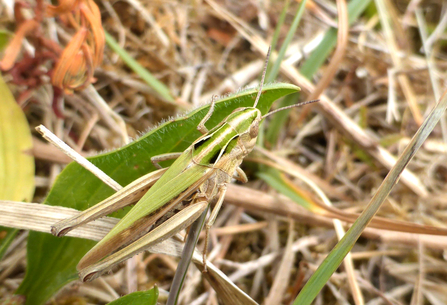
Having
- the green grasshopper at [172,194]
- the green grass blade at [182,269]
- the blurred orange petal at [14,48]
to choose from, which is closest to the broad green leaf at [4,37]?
the blurred orange petal at [14,48]

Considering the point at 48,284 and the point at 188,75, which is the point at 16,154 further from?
the point at 188,75

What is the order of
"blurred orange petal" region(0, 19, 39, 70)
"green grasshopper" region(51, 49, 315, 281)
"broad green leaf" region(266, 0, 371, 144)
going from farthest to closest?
1. "broad green leaf" region(266, 0, 371, 144)
2. "blurred orange petal" region(0, 19, 39, 70)
3. "green grasshopper" region(51, 49, 315, 281)

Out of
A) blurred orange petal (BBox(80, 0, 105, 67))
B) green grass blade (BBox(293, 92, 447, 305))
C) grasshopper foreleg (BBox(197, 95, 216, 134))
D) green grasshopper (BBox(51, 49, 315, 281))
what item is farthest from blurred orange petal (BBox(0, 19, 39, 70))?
green grass blade (BBox(293, 92, 447, 305))

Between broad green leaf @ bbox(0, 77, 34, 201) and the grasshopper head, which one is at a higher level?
the grasshopper head

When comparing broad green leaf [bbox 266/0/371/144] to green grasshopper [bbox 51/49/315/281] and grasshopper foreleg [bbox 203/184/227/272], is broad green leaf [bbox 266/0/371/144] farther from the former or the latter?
grasshopper foreleg [bbox 203/184/227/272]

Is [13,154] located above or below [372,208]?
below

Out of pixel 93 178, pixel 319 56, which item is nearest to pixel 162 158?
pixel 93 178

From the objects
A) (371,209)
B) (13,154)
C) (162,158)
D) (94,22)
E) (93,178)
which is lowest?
(13,154)

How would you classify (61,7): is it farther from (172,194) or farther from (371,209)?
(371,209)
